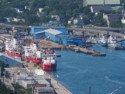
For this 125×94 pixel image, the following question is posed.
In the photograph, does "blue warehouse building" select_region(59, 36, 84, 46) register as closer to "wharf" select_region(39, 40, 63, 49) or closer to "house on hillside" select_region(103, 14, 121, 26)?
"wharf" select_region(39, 40, 63, 49)

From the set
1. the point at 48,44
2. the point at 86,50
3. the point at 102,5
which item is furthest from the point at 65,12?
the point at 86,50

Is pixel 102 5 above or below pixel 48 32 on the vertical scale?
above

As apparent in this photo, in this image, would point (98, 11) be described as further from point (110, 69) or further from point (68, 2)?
point (110, 69)

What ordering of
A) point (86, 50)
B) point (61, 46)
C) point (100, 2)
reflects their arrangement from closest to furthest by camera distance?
point (86, 50) → point (61, 46) → point (100, 2)

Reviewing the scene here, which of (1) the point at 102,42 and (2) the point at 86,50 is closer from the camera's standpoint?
(2) the point at 86,50

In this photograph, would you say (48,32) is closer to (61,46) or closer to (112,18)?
(61,46)

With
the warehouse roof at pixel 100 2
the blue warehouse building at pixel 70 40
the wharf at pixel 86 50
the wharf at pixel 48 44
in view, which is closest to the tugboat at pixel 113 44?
the blue warehouse building at pixel 70 40

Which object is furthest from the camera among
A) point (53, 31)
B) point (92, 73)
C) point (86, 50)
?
point (53, 31)

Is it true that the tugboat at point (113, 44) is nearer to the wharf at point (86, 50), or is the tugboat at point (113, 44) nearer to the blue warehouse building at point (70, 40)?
the blue warehouse building at point (70, 40)

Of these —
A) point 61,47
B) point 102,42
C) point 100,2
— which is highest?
point 100,2

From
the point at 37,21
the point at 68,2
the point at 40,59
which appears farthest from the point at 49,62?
the point at 68,2
